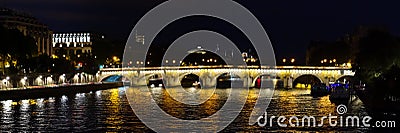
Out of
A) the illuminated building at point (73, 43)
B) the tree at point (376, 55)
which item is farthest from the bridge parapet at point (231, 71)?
the illuminated building at point (73, 43)

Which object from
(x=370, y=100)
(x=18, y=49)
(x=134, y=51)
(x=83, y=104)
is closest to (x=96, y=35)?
(x=134, y=51)

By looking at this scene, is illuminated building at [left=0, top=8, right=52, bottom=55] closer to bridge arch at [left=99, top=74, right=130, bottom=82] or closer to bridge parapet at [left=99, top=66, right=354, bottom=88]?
bridge arch at [left=99, top=74, right=130, bottom=82]

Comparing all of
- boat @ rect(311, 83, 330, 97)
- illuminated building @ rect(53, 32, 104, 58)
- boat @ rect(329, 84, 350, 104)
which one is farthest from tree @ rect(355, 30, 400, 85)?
illuminated building @ rect(53, 32, 104, 58)

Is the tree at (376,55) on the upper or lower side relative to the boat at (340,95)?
upper

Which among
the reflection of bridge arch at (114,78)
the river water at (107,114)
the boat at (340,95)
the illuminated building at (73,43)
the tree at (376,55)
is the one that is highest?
the illuminated building at (73,43)

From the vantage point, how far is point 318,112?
124 feet

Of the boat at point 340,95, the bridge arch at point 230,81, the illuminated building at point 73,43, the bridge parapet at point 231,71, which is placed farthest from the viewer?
the illuminated building at point 73,43

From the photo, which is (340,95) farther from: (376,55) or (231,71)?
(231,71)

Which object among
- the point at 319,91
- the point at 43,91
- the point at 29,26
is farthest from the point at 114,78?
the point at 319,91

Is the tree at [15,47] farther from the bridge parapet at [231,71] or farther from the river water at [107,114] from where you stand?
the river water at [107,114]

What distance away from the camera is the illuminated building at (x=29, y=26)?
91.3 metres

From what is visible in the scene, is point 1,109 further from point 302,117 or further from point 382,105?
point 382,105

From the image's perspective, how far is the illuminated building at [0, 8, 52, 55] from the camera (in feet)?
300

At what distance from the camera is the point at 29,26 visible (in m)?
96.6
